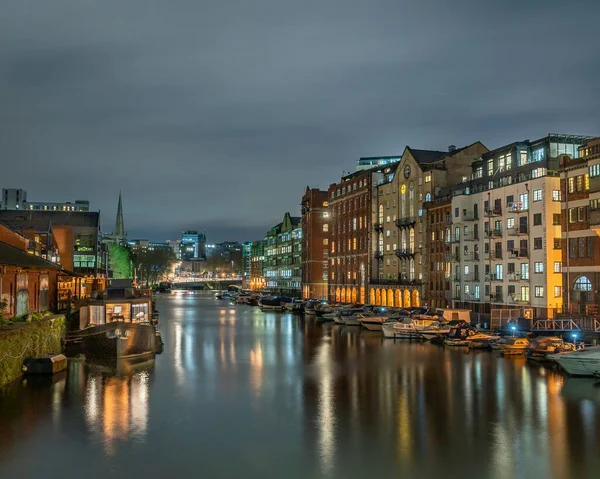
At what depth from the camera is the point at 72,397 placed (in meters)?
34.1

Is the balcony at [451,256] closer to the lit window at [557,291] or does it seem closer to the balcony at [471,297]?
the balcony at [471,297]

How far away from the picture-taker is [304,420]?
1180 inches

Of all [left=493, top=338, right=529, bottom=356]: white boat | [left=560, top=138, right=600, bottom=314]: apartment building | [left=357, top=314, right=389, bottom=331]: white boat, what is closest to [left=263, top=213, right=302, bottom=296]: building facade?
[left=357, top=314, right=389, bottom=331]: white boat

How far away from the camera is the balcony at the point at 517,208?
67625 mm

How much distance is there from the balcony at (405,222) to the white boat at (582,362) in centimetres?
5364

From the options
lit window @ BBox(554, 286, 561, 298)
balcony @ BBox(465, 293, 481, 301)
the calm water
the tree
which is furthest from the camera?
the tree

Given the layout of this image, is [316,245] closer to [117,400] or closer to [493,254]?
[493,254]

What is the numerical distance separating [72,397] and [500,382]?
26.4 meters

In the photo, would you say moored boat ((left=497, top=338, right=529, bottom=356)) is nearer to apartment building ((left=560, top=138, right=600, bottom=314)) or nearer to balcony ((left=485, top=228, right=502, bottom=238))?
apartment building ((left=560, top=138, right=600, bottom=314))

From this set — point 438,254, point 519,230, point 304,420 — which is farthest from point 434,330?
point 304,420

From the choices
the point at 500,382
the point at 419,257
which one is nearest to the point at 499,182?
the point at 419,257

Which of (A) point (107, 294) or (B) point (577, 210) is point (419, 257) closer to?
(B) point (577, 210)

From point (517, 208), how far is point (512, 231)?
2.70m

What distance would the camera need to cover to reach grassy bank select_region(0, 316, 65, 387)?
1353 inches
